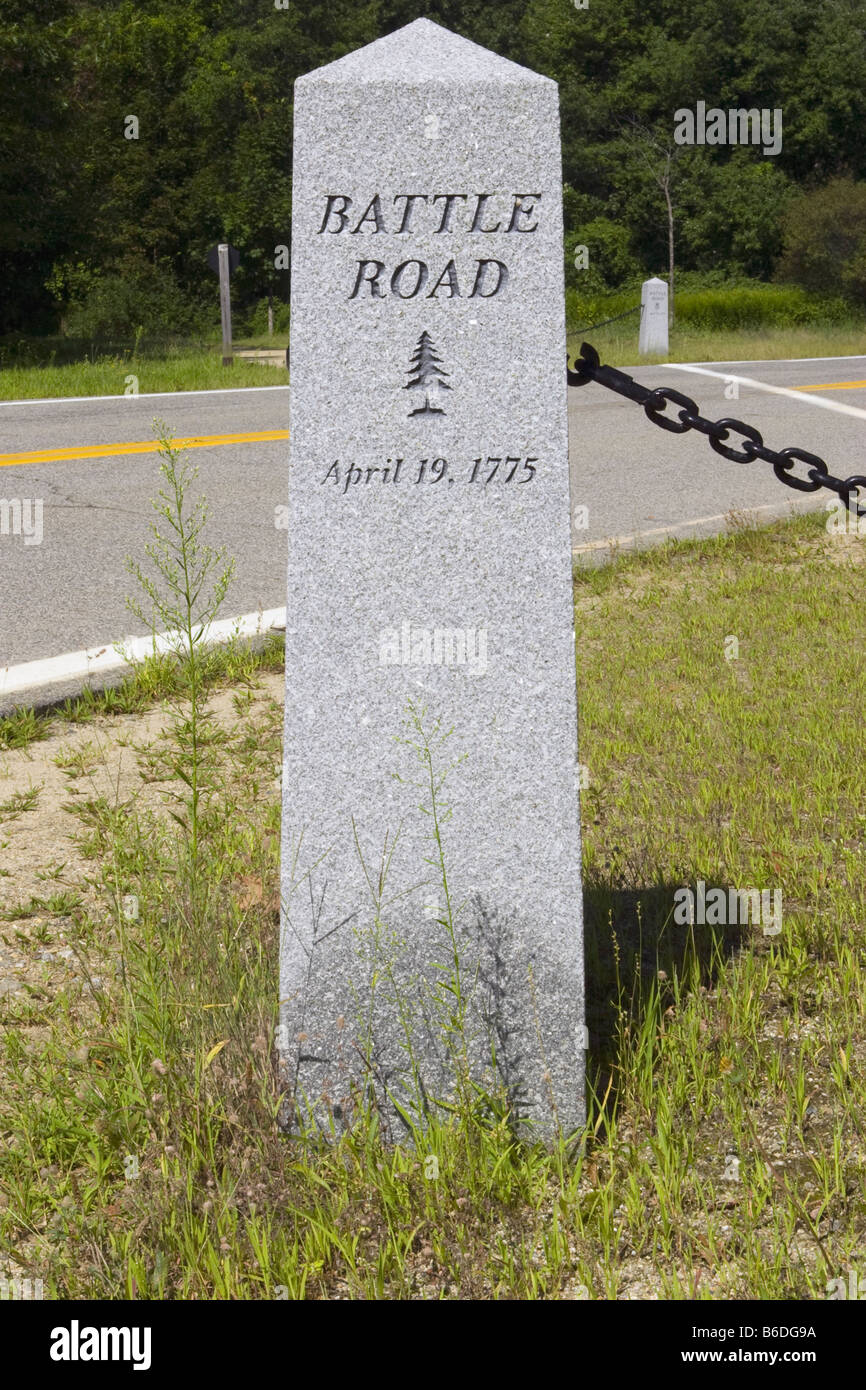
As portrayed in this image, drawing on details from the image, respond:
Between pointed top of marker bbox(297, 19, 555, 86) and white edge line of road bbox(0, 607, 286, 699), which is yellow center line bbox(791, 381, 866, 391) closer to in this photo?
white edge line of road bbox(0, 607, 286, 699)

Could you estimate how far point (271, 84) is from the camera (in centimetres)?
4172

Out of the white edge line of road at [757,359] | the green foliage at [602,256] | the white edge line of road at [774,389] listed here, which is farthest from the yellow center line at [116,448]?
the green foliage at [602,256]

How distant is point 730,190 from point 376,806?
133ft

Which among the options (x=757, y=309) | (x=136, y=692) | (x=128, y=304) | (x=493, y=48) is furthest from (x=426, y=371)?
(x=493, y=48)

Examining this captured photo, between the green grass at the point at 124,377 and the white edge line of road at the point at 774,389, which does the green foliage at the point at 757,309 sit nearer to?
the white edge line of road at the point at 774,389

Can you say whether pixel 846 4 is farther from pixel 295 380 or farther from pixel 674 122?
pixel 295 380

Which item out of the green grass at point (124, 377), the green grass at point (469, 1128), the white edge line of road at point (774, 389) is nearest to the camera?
the green grass at point (469, 1128)

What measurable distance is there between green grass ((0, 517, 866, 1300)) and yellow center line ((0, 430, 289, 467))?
7400 mm

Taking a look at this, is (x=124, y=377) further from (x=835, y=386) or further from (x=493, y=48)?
(x=493, y=48)

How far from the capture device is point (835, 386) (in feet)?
56.4

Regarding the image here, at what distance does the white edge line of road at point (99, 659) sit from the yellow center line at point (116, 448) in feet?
15.1

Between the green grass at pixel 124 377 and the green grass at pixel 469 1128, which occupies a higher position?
the green grass at pixel 124 377

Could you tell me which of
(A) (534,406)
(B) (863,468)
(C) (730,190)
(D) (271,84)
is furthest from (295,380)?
(D) (271,84)

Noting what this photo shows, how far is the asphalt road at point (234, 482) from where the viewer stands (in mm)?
6602
